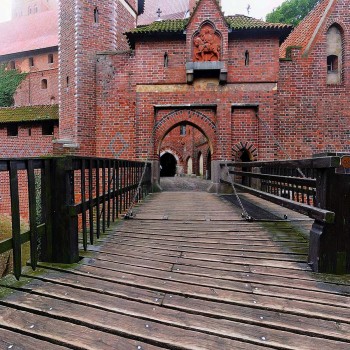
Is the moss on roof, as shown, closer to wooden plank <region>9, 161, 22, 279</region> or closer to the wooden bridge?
the wooden bridge

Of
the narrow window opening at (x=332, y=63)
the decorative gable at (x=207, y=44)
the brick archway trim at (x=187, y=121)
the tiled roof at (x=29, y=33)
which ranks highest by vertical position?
the tiled roof at (x=29, y=33)

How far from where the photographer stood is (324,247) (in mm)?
2721

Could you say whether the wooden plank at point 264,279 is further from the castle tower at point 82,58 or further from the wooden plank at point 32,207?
the castle tower at point 82,58

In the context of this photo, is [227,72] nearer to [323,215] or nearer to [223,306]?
[323,215]

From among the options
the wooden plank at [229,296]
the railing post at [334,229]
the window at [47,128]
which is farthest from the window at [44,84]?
the railing post at [334,229]

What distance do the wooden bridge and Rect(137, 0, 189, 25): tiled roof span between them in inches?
1301

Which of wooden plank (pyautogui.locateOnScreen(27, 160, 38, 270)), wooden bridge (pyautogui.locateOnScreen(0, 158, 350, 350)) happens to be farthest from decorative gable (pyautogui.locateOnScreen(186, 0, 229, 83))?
wooden plank (pyautogui.locateOnScreen(27, 160, 38, 270))

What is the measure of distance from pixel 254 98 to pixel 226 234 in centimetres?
750

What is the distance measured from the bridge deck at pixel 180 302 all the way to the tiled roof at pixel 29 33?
1321 inches

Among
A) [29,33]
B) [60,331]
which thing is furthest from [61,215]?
[29,33]

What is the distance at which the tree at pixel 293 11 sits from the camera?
2184 cm

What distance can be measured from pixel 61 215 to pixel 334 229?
8.95 feet

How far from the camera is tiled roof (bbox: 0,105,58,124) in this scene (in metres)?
14.5

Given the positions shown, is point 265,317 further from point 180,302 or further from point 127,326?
point 127,326
